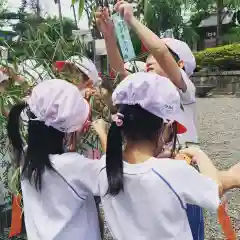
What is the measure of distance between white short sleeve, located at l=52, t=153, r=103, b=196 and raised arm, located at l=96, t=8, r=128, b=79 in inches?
25.8

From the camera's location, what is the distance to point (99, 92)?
222cm

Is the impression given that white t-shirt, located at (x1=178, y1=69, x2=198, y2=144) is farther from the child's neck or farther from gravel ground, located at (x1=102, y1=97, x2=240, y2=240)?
gravel ground, located at (x1=102, y1=97, x2=240, y2=240)

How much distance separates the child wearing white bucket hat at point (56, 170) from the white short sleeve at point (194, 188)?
1.17 feet

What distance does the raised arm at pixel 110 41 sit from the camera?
2.28 metres

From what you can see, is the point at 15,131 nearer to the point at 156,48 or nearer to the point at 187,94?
the point at 156,48

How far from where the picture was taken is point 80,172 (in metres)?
1.77

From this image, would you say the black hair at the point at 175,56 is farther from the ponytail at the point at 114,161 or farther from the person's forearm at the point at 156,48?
the ponytail at the point at 114,161

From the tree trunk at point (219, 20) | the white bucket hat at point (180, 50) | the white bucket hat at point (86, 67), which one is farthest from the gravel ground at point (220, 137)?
the tree trunk at point (219, 20)

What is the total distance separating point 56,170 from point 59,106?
24cm

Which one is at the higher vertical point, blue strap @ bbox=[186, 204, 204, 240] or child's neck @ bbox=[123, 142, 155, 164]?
child's neck @ bbox=[123, 142, 155, 164]

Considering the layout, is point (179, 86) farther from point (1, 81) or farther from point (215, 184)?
point (1, 81)

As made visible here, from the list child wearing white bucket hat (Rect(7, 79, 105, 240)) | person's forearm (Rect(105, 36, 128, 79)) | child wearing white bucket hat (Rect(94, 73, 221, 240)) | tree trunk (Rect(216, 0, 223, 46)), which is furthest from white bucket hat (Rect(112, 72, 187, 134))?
tree trunk (Rect(216, 0, 223, 46))

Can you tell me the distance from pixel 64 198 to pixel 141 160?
0.37m

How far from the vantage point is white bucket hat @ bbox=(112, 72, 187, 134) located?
1598 millimetres
